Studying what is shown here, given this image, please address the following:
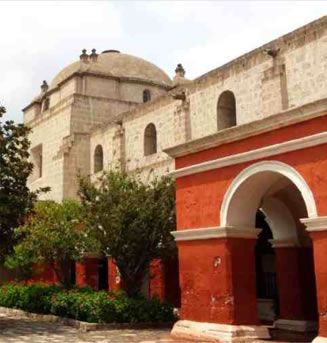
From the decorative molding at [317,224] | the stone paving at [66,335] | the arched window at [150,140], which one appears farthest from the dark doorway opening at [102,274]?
the decorative molding at [317,224]

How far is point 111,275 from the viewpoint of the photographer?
1973 centimetres

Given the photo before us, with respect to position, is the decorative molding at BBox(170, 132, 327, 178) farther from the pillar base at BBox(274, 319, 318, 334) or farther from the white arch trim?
the pillar base at BBox(274, 319, 318, 334)

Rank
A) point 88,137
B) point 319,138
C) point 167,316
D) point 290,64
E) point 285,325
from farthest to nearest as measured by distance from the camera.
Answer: point 88,137 < point 290,64 < point 167,316 < point 285,325 < point 319,138

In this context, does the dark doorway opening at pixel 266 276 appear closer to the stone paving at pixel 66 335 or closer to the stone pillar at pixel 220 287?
the stone paving at pixel 66 335

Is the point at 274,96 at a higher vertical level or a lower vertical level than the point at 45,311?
higher

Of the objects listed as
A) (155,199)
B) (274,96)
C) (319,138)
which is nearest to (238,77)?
(274,96)

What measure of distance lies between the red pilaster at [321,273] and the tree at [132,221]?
229 inches

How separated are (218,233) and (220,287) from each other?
1.09m

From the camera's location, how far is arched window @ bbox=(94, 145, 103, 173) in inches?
1007

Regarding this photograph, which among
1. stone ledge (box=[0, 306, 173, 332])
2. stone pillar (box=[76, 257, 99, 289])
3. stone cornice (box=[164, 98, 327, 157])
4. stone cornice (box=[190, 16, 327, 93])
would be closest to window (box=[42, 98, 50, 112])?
stone pillar (box=[76, 257, 99, 289])

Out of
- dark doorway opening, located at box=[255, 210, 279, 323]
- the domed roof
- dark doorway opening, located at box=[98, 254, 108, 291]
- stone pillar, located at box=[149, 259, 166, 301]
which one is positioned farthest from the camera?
the domed roof

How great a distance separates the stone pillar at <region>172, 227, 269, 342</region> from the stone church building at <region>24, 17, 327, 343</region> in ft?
0.07

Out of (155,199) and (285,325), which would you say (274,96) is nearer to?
(155,199)

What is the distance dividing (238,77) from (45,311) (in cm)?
971
